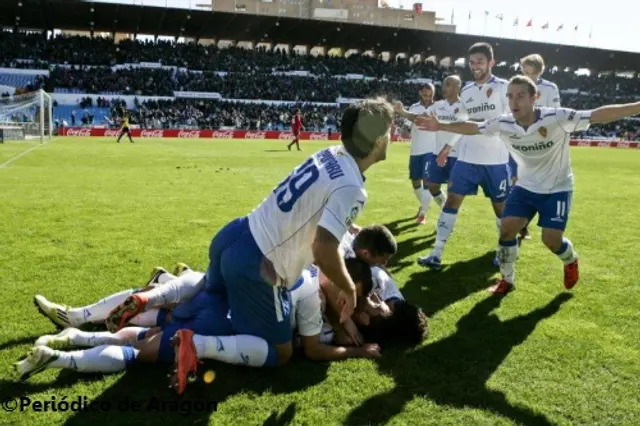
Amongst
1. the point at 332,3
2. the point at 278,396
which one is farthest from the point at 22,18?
the point at 332,3

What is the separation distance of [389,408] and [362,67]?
60.4 metres

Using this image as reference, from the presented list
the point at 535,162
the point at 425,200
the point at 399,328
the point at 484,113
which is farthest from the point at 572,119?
the point at 425,200

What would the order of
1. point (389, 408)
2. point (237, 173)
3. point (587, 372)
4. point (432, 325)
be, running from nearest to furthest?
1. point (389, 408)
2. point (587, 372)
3. point (432, 325)
4. point (237, 173)

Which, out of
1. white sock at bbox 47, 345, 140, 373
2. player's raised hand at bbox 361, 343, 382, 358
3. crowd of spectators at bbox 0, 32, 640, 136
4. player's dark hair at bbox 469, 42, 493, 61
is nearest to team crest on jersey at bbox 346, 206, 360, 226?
player's raised hand at bbox 361, 343, 382, 358

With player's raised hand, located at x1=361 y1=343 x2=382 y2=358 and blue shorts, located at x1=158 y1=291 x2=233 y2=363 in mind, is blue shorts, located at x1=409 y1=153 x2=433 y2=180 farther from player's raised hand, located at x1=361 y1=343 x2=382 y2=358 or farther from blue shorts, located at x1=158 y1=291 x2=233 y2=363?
blue shorts, located at x1=158 y1=291 x2=233 y2=363

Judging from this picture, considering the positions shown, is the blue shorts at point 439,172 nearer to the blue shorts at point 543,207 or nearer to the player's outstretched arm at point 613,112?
the blue shorts at point 543,207

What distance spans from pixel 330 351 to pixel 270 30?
5731 cm

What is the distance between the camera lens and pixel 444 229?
7.07 m

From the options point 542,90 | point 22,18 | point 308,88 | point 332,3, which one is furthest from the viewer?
point 332,3

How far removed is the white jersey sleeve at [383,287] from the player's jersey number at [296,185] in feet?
5.02

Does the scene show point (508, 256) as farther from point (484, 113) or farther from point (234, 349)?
point (234, 349)

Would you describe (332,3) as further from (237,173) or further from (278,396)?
(278,396)

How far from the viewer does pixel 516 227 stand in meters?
5.83

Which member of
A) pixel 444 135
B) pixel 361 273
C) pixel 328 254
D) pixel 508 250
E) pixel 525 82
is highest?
pixel 525 82
